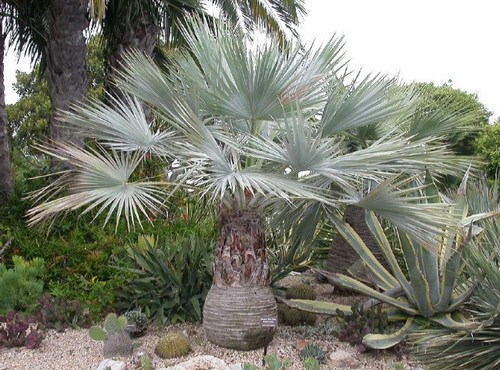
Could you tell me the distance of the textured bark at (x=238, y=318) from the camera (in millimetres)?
5270

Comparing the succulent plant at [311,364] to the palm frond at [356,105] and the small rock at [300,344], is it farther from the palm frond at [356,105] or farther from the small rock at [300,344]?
the palm frond at [356,105]

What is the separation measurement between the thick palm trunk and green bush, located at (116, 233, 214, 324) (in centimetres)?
85

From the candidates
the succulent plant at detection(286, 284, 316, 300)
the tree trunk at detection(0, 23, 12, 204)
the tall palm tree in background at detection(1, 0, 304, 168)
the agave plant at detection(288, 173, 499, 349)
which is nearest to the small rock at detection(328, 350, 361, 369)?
the agave plant at detection(288, 173, 499, 349)

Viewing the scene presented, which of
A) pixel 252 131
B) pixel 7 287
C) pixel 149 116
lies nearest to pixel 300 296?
pixel 252 131

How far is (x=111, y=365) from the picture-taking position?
484 cm

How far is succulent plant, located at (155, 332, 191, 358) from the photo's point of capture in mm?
5172

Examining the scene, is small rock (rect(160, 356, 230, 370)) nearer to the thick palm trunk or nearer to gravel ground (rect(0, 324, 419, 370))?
→ gravel ground (rect(0, 324, 419, 370))

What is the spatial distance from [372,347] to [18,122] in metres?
20.5

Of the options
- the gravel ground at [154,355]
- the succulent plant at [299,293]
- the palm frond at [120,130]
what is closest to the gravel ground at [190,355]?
the gravel ground at [154,355]

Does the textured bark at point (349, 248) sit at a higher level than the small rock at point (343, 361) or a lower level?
higher

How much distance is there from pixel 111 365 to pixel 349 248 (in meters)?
3.85

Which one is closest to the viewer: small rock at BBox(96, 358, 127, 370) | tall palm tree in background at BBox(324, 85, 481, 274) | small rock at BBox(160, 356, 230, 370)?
small rock at BBox(160, 356, 230, 370)

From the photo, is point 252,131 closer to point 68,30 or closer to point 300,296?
point 300,296

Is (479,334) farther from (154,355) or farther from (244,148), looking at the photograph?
(154,355)
